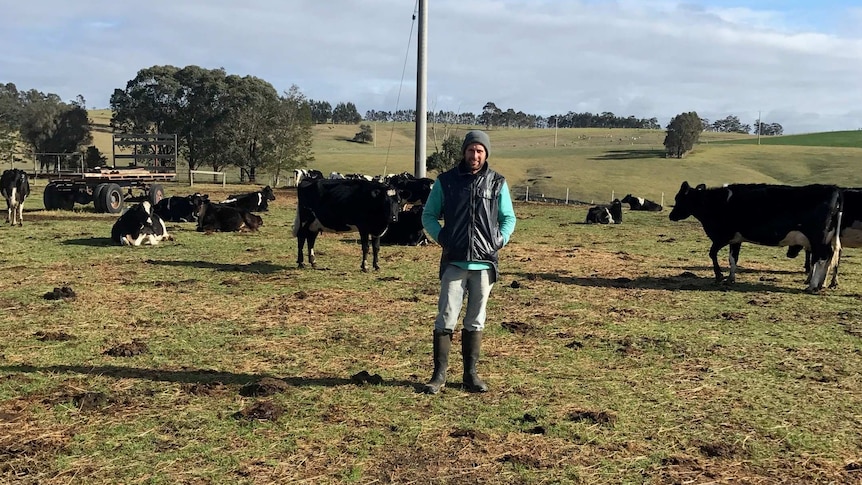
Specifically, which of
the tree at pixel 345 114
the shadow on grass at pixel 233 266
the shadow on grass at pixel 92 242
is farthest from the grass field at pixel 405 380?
the tree at pixel 345 114

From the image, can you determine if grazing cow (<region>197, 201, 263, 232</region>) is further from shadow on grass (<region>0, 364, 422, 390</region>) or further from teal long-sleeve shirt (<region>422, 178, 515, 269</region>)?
teal long-sleeve shirt (<region>422, 178, 515, 269</region>)

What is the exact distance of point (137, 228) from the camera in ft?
52.3

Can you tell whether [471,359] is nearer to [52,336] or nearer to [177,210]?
[52,336]

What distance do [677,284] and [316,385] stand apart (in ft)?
26.1

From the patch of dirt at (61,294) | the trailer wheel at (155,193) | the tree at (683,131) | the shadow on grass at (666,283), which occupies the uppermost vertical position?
the tree at (683,131)

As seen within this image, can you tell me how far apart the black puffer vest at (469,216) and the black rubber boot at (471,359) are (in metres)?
0.57

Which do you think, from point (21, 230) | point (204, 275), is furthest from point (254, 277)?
point (21, 230)

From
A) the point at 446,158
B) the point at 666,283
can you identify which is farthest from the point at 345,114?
the point at 666,283

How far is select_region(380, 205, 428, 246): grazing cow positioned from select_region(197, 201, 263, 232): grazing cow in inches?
193

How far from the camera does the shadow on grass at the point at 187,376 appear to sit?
21.0ft

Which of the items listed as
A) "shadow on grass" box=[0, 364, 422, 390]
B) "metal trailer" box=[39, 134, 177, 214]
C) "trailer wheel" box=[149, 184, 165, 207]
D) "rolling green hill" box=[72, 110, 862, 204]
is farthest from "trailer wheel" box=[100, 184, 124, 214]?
"rolling green hill" box=[72, 110, 862, 204]

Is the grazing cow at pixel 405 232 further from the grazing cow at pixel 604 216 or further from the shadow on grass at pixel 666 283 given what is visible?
the grazing cow at pixel 604 216

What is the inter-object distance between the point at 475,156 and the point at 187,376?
343 cm

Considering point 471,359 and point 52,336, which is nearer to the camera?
point 471,359
